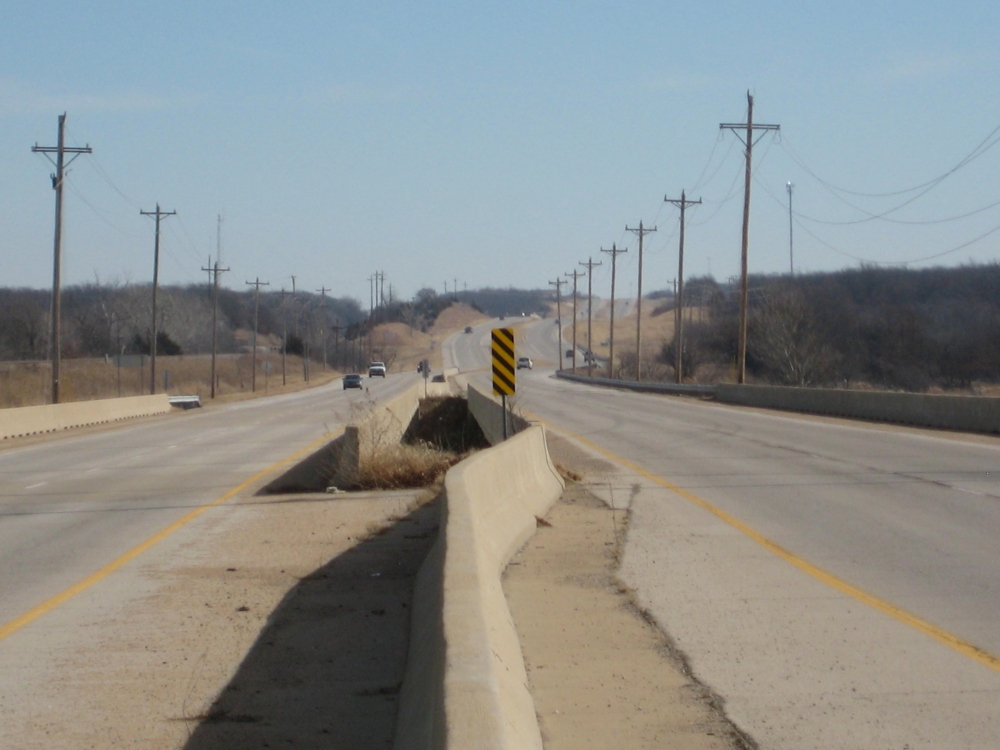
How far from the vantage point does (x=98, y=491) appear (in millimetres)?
18406

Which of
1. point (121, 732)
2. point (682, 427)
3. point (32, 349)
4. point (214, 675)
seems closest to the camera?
point (121, 732)

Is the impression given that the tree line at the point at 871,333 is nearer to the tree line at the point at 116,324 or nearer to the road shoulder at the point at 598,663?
the tree line at the point at 116,324

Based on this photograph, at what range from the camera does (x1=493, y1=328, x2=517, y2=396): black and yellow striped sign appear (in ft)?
62.1

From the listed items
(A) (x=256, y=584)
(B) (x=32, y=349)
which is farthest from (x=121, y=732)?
(B) (x=32, y=349)

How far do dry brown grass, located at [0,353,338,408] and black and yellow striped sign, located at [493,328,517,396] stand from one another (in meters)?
41.1

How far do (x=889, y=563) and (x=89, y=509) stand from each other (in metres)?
11.2

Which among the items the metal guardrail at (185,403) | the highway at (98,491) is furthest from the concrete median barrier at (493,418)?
the metal guardrail at (185,403)

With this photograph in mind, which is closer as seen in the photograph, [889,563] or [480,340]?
[889,563]

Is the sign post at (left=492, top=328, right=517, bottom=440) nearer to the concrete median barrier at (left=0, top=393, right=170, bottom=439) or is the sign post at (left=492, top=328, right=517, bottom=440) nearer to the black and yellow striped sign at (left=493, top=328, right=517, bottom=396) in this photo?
the black and yellow striped sign at (left=493, top=328, right=517, bottom=396)

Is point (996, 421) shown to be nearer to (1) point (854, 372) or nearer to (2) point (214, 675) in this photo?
(2) point (214, 675)

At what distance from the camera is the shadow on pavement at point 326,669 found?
20.4 feet

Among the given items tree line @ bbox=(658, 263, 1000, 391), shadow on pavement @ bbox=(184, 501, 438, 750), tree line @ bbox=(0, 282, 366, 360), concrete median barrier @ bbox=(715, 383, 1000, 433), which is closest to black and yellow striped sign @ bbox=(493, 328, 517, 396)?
shadow on pavement @ bbox=(184, 501, 438, 750)

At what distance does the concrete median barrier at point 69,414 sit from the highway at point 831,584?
21569mm

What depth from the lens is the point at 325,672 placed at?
7457mm
